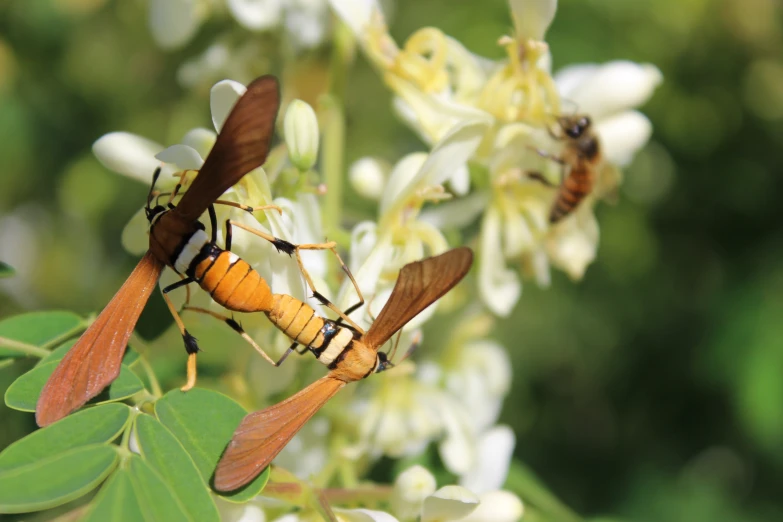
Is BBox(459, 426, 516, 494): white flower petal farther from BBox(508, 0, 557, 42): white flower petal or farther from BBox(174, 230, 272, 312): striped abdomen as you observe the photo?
BBox(508, 0, 557, 42): white flower petal

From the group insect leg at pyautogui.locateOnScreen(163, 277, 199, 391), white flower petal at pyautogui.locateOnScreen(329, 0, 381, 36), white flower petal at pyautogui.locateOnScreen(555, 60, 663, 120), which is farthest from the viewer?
white flower petal at pyautogui.locateOnScreen(555, 60, 663, 120)

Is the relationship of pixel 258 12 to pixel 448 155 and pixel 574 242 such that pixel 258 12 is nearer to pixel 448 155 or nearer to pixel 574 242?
pixel 448 155

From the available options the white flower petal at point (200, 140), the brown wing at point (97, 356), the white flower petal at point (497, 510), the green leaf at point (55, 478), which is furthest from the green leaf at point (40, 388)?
the white flower petal at point (497, 510)

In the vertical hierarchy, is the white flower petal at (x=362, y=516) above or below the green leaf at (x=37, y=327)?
below

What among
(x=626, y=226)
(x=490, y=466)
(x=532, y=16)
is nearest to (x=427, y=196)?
(x=532, y=16)

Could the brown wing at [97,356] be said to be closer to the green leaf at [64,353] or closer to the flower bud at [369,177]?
the green leaf at [64,353]

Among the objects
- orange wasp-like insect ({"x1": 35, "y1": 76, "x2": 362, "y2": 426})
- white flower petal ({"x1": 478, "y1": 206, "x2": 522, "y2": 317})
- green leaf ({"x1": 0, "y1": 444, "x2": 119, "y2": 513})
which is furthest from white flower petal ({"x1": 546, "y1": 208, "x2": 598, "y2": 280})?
green leaf ({"x1": 0, "y1": 444, "x2": 119, "y2": 513})
